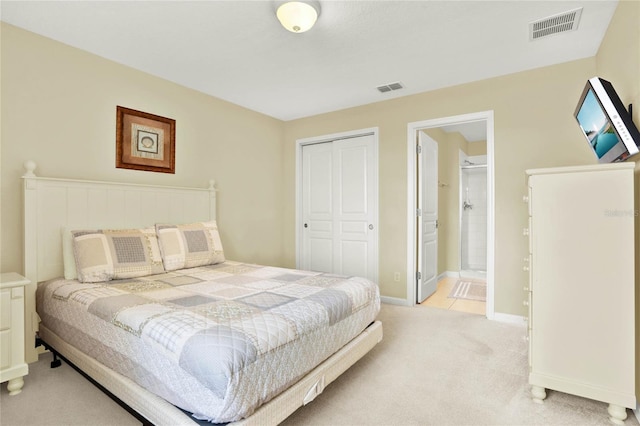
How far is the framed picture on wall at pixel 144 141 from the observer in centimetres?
300

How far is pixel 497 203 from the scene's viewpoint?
10.8ft

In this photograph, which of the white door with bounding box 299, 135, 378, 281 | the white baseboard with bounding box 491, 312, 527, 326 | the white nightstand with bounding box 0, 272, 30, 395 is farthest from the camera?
the white door with bounding box 299, 135, 378, 281

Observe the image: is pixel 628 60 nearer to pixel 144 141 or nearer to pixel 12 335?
pixel 144 141

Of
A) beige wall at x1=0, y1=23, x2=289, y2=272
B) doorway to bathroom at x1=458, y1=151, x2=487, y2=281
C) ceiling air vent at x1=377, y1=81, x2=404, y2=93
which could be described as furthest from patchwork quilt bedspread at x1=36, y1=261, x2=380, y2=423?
doorway to bathroom at x1=458, y1=151, x2=487, y2=281

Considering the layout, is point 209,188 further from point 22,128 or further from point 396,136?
point 396,136

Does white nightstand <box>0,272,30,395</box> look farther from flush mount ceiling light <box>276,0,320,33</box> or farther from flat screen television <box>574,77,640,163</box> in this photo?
flat screen television <box>574,77,640,163</box>

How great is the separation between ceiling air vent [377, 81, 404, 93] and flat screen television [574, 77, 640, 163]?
5.80 ft

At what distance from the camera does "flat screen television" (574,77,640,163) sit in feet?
5.68

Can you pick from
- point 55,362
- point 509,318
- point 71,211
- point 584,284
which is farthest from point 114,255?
point 509,318

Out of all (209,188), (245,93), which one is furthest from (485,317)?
(245,93)

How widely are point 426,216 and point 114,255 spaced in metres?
3.41

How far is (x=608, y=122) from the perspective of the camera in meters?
1.84

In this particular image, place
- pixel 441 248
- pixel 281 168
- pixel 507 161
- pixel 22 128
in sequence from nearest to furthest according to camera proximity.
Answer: pixel 22 128 → pixel 507 161 → pixel 281 168 → pixel 441 248

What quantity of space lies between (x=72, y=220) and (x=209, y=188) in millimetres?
1380
